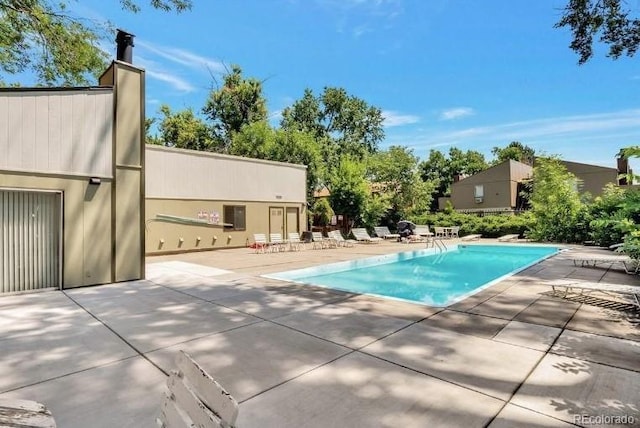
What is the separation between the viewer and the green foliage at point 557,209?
56.7ft

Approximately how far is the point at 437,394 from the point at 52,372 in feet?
12.0

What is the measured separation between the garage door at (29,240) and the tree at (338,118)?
27.7m

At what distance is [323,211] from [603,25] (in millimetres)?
17553

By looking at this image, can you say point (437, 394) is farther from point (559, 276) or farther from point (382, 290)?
point (559, 276)

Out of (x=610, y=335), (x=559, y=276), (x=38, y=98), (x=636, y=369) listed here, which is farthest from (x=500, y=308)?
(x=38, y=98)

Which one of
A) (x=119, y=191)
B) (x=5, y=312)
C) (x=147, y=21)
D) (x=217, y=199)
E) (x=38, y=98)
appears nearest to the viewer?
(x=5, y=312)

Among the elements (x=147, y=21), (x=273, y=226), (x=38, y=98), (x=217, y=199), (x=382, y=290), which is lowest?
(x=382, y=290)

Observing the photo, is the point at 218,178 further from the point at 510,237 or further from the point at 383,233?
the point at 510,237

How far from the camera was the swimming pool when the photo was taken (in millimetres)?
8547

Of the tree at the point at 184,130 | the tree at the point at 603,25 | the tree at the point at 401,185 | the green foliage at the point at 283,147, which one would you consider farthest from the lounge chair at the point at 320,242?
the tree at the point at 184,130

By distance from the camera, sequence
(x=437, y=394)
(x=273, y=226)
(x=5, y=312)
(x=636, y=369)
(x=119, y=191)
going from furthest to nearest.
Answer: (x=273, y=226)
(x=119, y=191)
(x=5, y=312)
(x=636, y=369)
(x=437, y=394)

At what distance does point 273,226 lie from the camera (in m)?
19.5

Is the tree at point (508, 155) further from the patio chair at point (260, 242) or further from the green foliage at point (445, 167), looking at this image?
the patio chair at point (260, 242)

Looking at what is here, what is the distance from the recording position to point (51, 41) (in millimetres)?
10625
